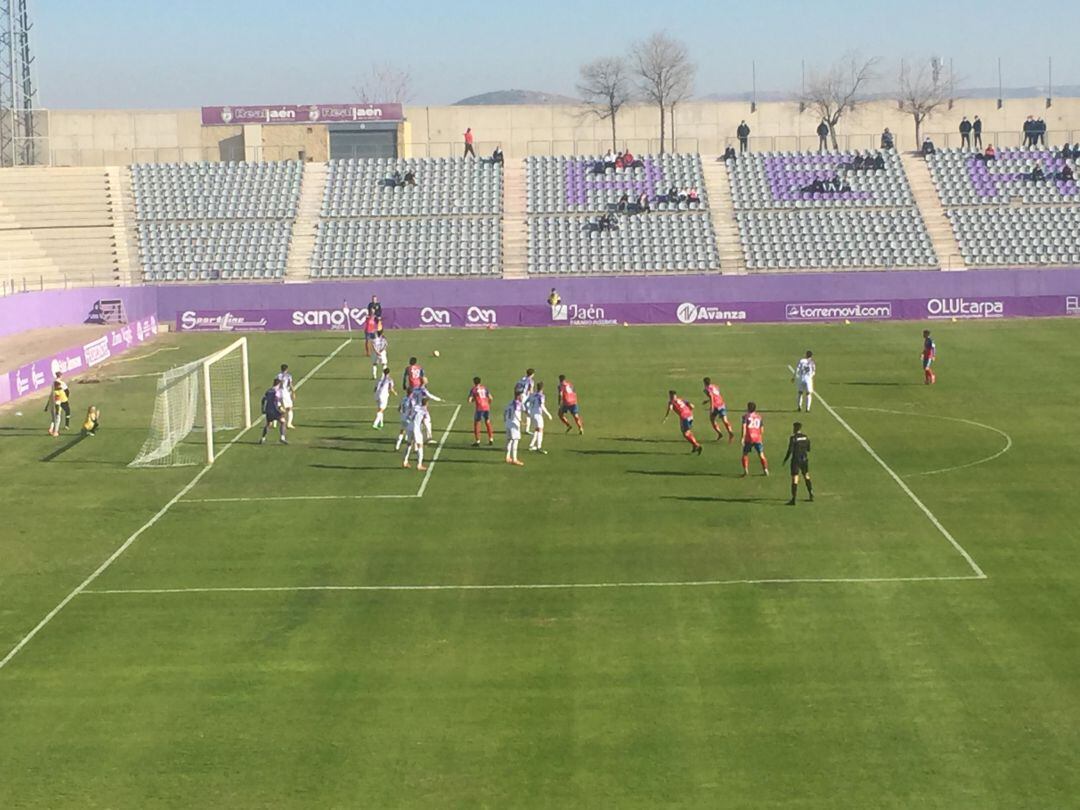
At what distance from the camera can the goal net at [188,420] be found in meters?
38.6

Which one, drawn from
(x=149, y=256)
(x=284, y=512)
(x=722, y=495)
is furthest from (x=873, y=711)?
(x=149, y=256)

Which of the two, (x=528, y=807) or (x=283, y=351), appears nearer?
(x=528, y=807)

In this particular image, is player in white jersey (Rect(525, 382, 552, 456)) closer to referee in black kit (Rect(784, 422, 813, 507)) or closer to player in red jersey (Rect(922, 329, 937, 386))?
referee in black kit (Rect(784, 422, 813, 507))

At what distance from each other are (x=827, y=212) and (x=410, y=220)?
23.2 m

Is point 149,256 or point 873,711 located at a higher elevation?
point 149,256

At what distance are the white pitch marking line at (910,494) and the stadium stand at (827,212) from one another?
34.0 meters

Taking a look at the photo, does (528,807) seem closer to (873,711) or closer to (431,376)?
(873,711)

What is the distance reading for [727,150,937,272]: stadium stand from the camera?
7875 cm

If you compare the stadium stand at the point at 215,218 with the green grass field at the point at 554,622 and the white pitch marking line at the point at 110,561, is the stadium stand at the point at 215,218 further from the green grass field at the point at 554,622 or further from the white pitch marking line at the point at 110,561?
the white pitch marking line at the point at 110,561

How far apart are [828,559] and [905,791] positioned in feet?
33.4

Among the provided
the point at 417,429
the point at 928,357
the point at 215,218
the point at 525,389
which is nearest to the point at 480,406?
the point at 525,389

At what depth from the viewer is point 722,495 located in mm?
33188

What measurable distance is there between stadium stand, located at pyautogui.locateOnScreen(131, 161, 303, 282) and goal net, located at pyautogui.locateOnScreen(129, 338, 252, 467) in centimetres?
3470

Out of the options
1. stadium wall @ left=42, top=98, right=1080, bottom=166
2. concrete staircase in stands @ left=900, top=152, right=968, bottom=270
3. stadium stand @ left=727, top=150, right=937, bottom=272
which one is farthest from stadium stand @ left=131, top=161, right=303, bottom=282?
concrete staircase in stands @ left=900, top=152, right=968, bottom=270
